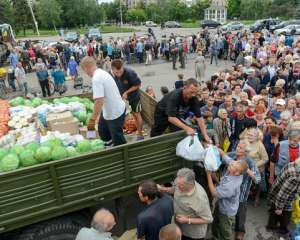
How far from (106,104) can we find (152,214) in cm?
194

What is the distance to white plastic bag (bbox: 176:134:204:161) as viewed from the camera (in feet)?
14.2

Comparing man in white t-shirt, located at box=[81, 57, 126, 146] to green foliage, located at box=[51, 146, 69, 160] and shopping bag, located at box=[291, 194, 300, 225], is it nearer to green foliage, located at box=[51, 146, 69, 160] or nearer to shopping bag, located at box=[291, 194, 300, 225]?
green foliage, located at box=[51, 146, 69, 160]

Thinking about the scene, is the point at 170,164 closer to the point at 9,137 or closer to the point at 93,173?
the point at 93,173

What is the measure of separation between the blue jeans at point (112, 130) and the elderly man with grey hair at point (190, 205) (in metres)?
1.47

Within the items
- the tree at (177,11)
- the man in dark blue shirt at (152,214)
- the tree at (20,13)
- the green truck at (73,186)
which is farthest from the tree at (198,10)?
the man in dark blue shirt at (152,214)

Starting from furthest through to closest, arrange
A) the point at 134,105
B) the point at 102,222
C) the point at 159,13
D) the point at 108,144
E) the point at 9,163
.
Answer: the point at 159,13, the point at 134,105, the point at 108,144, the point at 9,163, the point at 102,222

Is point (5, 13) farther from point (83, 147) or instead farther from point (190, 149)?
point (190, 149)

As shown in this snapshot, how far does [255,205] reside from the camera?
575 centimetres

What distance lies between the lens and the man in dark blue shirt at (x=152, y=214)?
132 inches

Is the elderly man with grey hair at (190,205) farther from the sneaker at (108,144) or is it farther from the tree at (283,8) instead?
the tree at (283,8)

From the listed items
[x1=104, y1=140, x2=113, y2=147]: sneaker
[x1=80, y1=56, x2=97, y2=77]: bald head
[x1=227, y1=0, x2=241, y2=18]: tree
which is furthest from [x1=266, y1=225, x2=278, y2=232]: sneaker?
[x1=227, y1=0, x2=241, y2=18]: tree

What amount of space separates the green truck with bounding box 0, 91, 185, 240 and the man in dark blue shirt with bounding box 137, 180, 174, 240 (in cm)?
70

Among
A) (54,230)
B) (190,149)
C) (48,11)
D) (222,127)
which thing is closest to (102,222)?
(54,230)

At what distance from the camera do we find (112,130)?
15.8 ft
